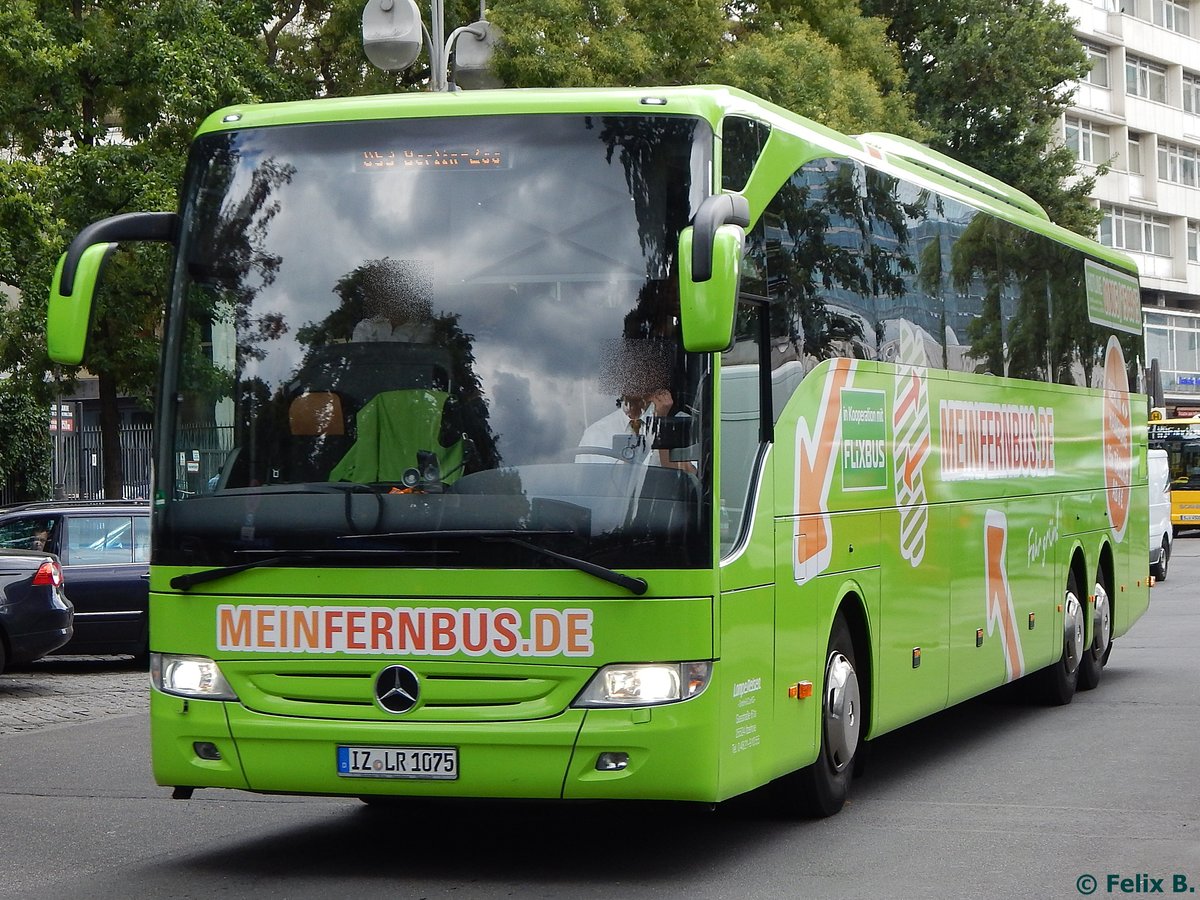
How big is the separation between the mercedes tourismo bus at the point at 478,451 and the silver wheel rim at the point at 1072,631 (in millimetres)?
6002

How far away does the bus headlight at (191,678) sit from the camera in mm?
7754

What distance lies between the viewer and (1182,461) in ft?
159

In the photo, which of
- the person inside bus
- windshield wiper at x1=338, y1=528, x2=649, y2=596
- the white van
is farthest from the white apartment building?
windshield wiper at x1=338, y1=528, x2=649, y2=596

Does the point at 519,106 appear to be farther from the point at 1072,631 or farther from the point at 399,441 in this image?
the point at 1072,631

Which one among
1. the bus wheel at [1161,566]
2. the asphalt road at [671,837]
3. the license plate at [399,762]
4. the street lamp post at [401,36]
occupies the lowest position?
the bus wheel at [1161,566]

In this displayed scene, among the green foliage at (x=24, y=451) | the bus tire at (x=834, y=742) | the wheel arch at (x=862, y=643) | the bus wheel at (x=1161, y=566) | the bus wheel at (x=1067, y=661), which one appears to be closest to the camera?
the bus tire at (x=834, y=742)

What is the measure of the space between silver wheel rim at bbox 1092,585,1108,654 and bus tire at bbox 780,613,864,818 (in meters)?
6.09

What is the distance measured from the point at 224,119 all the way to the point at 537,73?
65.5ft

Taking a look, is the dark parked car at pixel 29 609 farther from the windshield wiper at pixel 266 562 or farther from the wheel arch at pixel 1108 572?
the windshield wiper at pixel 266 562

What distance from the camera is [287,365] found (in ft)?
25.3

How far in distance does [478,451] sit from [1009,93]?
4077 centimetres

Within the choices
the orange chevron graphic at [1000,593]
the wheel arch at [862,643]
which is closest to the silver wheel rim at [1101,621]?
the orange chevron graphic at [1000,593]

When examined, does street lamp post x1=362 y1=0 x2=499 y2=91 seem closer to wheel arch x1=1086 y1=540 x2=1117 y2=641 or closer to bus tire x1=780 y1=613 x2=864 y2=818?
wheel arch x1=1086 y1=540 x2=1117 y2=641

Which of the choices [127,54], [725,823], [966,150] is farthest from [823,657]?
[966,150]
